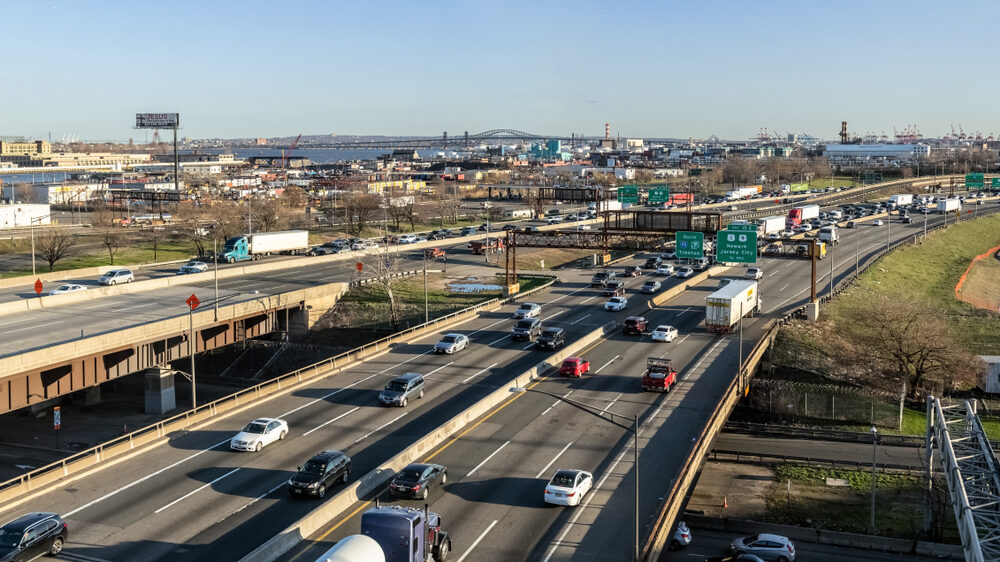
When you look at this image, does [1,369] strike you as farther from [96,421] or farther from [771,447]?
→ [771,447]

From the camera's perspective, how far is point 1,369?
3772cm

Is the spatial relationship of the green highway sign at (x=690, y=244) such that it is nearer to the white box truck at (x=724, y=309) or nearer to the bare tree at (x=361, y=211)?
the white box truck at (x=724, y=309)

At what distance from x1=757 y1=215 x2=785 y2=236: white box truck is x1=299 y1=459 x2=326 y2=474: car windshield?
74.0 meters

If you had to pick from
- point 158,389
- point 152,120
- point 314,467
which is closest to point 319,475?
point 314,467

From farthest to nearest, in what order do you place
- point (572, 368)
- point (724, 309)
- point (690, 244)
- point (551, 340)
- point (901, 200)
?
point (901, 200), point (690, 244), point (724, 309), point (551, 340), point (572, 368)

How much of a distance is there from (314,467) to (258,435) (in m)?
5.57

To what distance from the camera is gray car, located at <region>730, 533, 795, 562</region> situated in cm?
2978

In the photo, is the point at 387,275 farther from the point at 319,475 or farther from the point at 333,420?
the point at 319,475

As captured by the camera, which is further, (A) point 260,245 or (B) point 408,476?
(A) point 260,245

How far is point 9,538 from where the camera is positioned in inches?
907

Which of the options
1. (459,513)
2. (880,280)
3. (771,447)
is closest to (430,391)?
(459,513)

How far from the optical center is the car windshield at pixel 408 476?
27.9m

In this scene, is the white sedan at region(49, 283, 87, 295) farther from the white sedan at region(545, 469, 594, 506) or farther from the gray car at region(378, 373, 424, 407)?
the white sedan at region(545, 469, 594, 506)

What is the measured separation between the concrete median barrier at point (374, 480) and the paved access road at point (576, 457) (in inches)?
13.7
